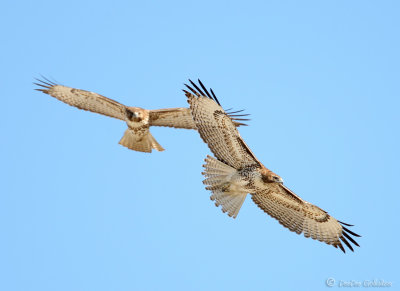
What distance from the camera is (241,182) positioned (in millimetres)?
10016

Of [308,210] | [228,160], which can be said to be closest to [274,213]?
[308,210]

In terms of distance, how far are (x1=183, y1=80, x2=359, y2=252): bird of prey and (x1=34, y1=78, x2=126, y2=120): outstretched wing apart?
3067mm

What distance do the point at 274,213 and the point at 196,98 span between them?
2645 millimetres

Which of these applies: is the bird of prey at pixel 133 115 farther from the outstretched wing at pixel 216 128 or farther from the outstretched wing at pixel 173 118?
the outstretched wing at pixel 216 128

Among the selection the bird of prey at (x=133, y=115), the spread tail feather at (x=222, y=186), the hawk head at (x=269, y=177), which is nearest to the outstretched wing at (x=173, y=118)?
the bird of prey at (x=133, y=115)

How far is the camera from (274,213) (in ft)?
34.8

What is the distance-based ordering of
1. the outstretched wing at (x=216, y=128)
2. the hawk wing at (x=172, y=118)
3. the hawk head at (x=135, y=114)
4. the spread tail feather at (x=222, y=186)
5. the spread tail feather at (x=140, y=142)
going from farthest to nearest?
the spread tail feather at (x=140, y=142) < the hawk wing at (x=172, y=118) < the hawk head at (x=135, y=114) < the spread tail feather at (x=222, y=186) < the outstretched wing at (x=216, y=128)

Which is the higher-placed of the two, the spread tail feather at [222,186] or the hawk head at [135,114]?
the hawk head at [135,114]

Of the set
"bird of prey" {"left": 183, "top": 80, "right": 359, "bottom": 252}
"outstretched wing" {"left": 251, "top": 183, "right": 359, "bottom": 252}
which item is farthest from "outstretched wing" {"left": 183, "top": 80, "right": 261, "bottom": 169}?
"outstretched wing" {"left": 251, "top": 183, "right": 359, "bottom": 252}

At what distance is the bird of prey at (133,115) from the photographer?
11.9m

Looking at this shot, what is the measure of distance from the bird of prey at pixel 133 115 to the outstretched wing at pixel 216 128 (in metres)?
2.34

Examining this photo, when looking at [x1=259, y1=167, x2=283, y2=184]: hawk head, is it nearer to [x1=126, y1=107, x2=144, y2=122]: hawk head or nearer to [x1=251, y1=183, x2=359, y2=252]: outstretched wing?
[x1=251, y1=183, x2=359, y2=252]: outstretched wing

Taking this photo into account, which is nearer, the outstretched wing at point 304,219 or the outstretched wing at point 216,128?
the outstretched wing at point 216,128

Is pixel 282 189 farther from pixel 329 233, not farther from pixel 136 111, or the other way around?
pixel 136 111
